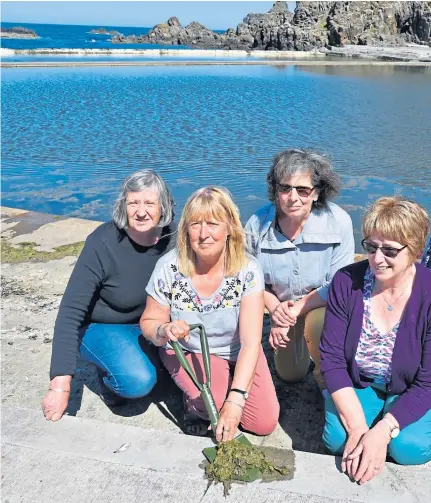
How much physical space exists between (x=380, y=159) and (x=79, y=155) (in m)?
6.19

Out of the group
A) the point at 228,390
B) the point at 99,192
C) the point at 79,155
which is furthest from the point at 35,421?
the point at 79,155

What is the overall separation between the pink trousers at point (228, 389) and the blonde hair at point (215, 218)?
0.50m

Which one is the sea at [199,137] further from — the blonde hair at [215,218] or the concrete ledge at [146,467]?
the concrete ledge at [146,467]

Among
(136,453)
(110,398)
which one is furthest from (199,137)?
(136,453)

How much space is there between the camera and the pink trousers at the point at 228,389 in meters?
2.92

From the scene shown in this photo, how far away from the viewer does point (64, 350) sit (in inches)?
113

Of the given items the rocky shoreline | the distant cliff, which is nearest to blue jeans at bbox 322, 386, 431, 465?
the rocky shoreline

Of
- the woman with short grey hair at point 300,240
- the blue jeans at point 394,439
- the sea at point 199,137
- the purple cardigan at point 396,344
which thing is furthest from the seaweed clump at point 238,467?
the sea at point 199,137

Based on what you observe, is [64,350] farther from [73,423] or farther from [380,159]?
[380,159]

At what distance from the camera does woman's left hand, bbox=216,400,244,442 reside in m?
2.51

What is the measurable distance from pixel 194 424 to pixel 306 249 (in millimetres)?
1147

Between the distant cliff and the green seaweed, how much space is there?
6321 cm

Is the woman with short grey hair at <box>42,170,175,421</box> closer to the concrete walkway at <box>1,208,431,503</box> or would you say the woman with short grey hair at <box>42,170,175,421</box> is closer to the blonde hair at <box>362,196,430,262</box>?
the concrete walkway at <box>1,208,431,503</box>

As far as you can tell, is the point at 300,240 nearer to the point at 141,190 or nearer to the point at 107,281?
the point at 141,190
